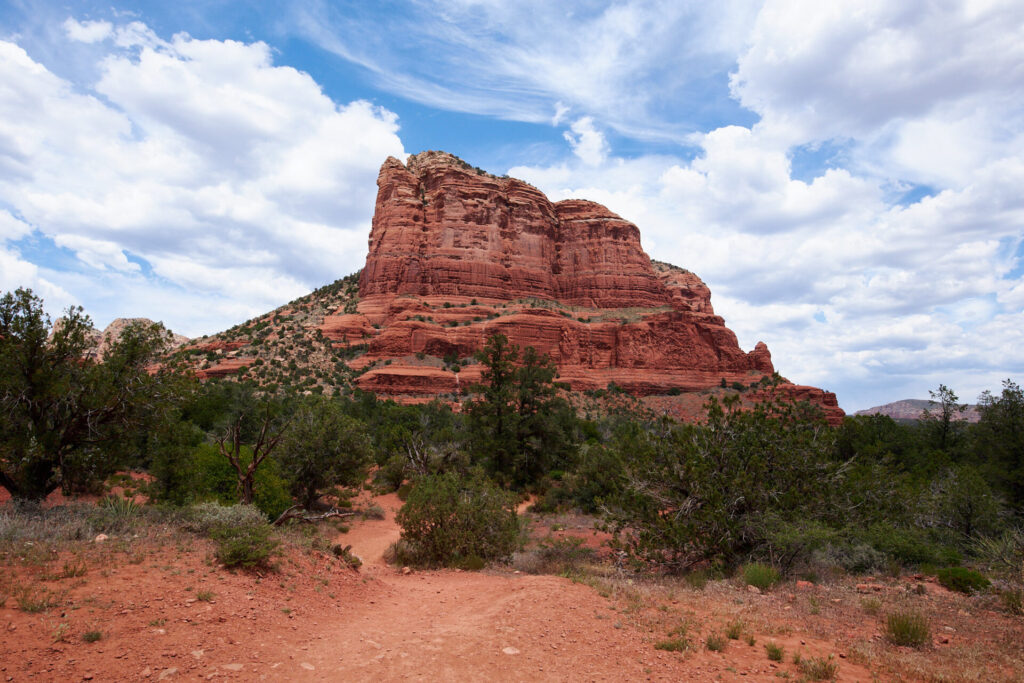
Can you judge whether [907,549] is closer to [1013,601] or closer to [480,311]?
[1013,601]

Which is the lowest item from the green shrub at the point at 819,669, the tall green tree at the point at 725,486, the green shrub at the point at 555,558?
the green shrub at the point at 555,558

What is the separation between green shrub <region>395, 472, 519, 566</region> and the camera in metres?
11.3

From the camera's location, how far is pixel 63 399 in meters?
9.41

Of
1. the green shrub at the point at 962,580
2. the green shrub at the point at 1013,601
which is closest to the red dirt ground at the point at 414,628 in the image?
the green shrub at the point at 962,580

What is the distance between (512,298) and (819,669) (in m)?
68.5

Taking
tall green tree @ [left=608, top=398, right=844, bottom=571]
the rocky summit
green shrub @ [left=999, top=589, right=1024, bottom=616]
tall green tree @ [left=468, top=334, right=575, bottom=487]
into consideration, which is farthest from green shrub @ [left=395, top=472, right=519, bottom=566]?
the rocky summit

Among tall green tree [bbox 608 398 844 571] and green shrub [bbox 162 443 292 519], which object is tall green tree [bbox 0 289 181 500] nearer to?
green shrub [bbox 162 443 292 519]

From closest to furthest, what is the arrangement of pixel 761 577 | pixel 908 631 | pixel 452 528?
pixel 908 631
pixel 761 577
pixel 452 528

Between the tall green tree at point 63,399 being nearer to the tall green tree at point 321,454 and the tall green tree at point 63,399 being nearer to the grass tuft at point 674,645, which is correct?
the tall green tree at point 321,454

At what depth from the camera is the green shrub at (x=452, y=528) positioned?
11.3m

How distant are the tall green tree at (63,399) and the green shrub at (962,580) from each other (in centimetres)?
1554

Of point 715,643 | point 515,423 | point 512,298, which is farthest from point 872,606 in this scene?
point 512,298

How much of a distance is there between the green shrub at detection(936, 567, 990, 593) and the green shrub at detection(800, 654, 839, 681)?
4802mm

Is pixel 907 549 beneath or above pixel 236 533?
beneath
